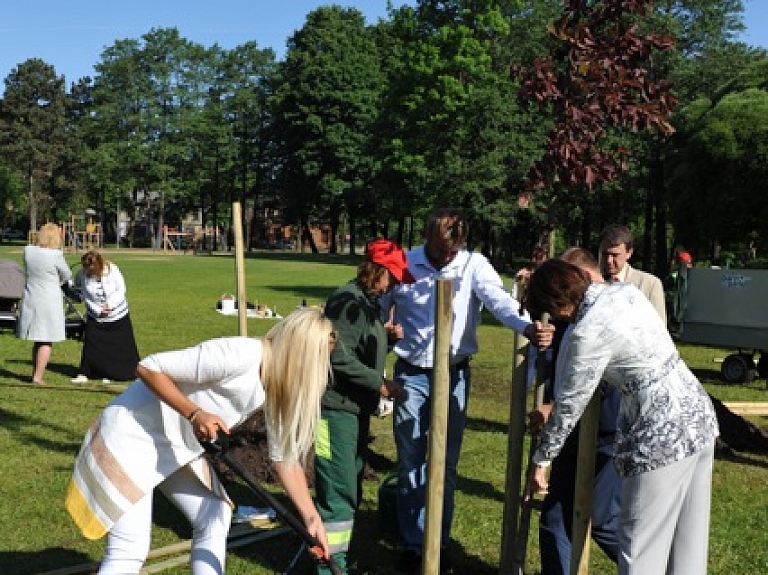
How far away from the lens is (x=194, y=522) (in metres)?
3.88

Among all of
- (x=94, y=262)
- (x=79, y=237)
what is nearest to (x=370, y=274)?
(x=94, y=262)

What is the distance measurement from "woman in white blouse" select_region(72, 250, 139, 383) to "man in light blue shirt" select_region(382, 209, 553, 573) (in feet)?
22.9

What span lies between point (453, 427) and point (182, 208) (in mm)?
74893

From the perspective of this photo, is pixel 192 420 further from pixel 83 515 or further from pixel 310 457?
pixel 310 457

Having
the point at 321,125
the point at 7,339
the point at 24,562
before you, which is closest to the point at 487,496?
the point at 24,562

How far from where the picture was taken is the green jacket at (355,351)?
4637 millimetres

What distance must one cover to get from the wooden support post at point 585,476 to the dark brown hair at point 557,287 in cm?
49

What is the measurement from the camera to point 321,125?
58562mm

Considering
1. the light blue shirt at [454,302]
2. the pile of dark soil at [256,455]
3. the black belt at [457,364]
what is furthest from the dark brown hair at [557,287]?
the pile of dark soil at [256,455]

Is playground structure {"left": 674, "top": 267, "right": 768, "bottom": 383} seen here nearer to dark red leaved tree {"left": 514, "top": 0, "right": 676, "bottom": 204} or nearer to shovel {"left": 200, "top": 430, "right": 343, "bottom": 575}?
dark red leaved tree {"left": 514, "top": 0, "right": 676, "bottom": 204}

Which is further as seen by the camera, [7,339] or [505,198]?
[505,198]

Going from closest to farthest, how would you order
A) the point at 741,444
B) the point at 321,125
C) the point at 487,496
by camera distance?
1. the point at 487,496
2. the point at 741,444
3. the point at 321,125

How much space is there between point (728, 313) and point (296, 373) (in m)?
11.6

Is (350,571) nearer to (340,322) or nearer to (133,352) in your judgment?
(340,322)
